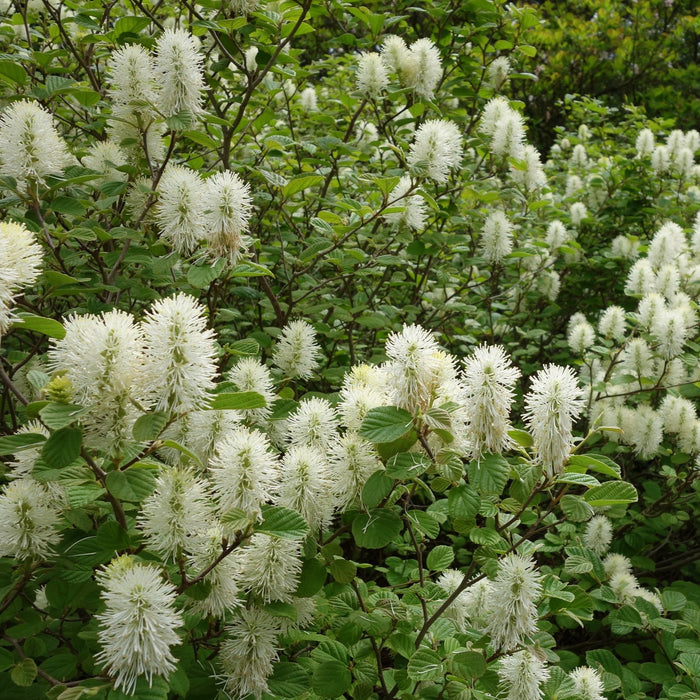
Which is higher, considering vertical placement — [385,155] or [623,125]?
[623,125]

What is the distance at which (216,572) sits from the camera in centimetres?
135

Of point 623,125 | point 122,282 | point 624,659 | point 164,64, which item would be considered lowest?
point 624,659

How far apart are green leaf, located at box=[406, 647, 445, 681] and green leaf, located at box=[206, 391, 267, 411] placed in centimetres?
77

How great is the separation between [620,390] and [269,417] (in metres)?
2.55

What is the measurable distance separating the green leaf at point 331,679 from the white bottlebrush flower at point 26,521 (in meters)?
0.70

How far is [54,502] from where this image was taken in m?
1.46

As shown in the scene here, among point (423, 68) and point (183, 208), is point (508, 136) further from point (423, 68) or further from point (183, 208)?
point (183, 208)

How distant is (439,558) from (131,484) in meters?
0.99

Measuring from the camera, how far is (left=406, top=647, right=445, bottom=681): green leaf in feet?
4.87

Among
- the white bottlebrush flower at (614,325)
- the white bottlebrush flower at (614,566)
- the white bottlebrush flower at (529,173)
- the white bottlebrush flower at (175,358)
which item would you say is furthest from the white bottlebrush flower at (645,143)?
the white bottlebrush flower at (175,358)

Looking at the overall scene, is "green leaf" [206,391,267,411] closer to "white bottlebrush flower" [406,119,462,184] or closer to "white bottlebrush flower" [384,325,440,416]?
"white bottlebrush flower" [384,325,440,416]

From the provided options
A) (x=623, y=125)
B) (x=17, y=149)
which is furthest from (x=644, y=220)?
(x=17, y=149)

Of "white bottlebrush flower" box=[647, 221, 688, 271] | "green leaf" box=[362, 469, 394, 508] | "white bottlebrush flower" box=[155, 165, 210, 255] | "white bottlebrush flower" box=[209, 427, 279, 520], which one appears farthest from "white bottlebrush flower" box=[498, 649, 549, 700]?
"white bottlebrush flower" box=[647, 221, 688, 271]

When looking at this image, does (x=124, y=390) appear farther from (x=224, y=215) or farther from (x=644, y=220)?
(x=644, y=220)
